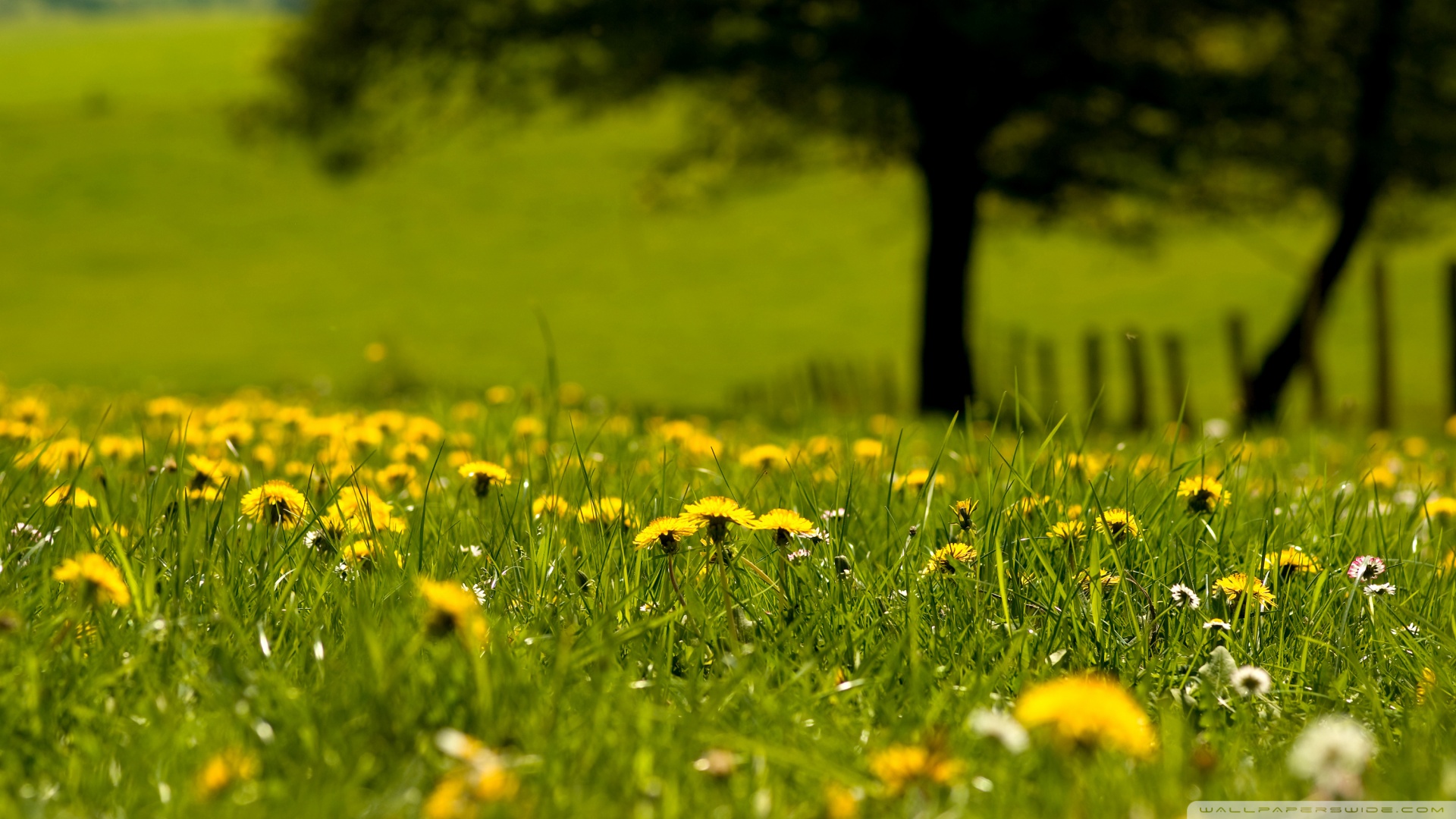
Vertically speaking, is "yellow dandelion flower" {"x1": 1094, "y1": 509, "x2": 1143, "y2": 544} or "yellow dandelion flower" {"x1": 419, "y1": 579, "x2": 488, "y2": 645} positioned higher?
"yellow dandelion flower" {"x1": 419, "y1": 579, "x2": 488, "y2": 645}

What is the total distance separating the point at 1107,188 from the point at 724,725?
12.3 meters

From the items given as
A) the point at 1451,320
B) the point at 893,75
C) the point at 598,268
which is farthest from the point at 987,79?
the point at 598,268

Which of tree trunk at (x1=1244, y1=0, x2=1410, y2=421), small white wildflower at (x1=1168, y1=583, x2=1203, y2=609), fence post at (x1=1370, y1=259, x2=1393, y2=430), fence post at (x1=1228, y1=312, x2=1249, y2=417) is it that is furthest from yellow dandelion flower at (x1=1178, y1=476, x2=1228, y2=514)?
fence post at (x1=1228, y1=312, x2=1249, y2=417)

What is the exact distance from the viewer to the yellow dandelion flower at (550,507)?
248 cm

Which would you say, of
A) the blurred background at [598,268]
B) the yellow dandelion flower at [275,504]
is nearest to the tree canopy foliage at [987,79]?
the blurred background at [598,268]

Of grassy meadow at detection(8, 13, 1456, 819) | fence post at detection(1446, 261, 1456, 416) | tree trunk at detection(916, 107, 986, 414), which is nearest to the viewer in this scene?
grassy meadow at detection(8, 13, 1456, 819)

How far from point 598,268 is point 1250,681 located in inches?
1533

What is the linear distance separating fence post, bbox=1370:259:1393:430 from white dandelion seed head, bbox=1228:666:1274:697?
13.2m

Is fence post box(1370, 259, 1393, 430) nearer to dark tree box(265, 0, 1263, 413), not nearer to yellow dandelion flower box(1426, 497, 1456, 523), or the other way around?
dark tree box(265, 0, 1263, 413)

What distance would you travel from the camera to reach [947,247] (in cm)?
1303

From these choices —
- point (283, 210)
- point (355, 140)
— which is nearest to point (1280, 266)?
point (355, 140)

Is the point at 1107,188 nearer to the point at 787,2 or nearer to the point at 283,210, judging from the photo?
the point at 787,2

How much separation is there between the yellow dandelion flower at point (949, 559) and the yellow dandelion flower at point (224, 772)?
123 cm

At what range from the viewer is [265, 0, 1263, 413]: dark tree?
37.7 feet
